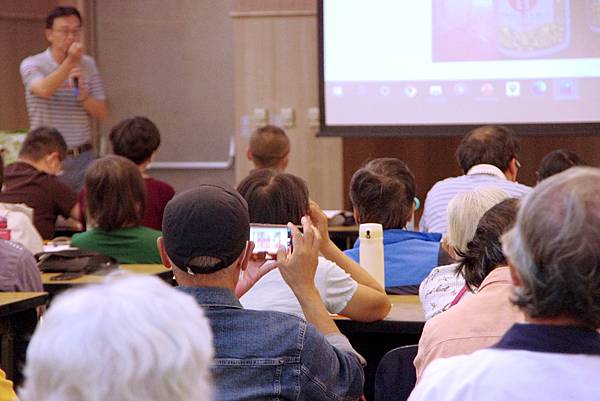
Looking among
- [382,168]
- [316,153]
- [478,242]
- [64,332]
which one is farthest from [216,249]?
[316,153]

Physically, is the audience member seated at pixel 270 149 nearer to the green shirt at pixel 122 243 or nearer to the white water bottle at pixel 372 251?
the green shirt at pixel 122 243

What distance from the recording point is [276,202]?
2.81 metres

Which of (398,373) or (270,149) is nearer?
(398,373)

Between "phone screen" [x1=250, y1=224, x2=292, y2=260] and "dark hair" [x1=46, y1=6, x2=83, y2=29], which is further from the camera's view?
"dark hair" [x1=46, y1=6, x2=83, y2=29]

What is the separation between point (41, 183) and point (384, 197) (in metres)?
2.35

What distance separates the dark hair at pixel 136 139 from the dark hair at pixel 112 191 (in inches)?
45.3

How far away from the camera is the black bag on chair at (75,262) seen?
400 cm

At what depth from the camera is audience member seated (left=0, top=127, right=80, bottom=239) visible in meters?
5.26

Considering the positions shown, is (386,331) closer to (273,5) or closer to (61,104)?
(61,104)

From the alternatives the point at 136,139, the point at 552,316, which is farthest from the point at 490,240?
the point at 136,139

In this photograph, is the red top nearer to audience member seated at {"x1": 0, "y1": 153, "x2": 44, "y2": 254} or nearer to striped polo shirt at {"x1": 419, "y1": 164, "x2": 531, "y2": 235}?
audience member seated at {"x1": 0, "y1": 153, "x2": 44, "y2": 254}

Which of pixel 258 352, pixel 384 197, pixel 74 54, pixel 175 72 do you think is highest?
pixel 74 54

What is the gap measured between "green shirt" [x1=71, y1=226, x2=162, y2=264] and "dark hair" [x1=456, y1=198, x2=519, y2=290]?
2169 mm

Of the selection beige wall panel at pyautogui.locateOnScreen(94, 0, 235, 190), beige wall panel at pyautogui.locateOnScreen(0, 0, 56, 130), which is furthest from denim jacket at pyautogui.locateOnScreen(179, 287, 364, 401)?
beige wall panel at pyautogui.locateOnScreen(0, 0, 56, 130)
